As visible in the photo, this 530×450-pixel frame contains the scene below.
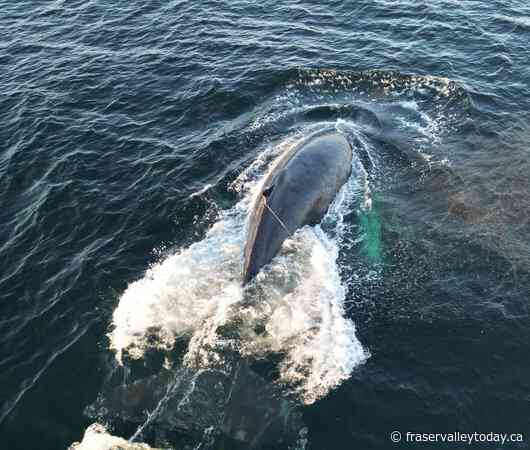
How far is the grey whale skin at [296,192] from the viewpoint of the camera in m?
20.3

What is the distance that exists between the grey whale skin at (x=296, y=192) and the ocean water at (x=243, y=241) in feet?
2.62

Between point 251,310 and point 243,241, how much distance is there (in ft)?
13.1

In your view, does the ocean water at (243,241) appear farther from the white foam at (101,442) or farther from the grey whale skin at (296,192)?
the grey whale skin at (296,192)

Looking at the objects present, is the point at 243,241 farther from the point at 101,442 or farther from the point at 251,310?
the point at 101,442

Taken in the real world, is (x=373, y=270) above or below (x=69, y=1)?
below

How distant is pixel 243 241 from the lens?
852 inches

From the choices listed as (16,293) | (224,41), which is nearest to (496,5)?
(224,41)

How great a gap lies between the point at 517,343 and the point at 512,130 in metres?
14.8

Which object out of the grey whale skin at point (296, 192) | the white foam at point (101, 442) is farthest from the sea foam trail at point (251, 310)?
the white foam at point (101, 442)

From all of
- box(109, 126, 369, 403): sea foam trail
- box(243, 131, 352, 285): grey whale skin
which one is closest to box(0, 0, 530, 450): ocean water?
box(109, 126, 369, 403): sea foam trail

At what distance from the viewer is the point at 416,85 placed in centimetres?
3216

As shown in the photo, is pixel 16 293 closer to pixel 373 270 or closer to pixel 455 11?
pixel 373 270

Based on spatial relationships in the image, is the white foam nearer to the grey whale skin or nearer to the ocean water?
the ocean water

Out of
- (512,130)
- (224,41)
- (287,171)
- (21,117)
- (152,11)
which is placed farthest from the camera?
(152,11)
